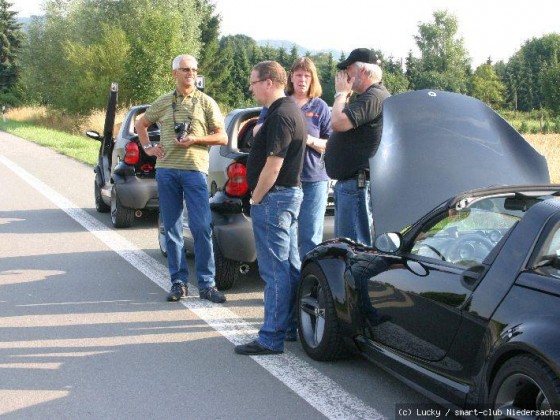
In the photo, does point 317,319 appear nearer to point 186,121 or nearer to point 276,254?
point 276,254

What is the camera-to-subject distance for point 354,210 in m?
5.49

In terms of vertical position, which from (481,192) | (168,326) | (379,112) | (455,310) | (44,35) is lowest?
(168,326)

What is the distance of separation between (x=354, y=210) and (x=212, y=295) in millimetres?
1586

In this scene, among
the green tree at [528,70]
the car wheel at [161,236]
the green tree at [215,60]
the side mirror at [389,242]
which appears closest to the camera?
the side mirror at [389,242]

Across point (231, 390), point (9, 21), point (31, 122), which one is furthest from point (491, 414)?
point (9, 21)

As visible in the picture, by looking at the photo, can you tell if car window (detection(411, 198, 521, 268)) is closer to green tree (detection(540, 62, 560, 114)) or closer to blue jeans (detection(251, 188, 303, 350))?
blue jeans (detection(251, 188, 303, 350))

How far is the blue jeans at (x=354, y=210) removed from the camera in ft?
18.0

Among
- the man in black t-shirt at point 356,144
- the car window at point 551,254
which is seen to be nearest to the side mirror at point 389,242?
the car window at point 551,254

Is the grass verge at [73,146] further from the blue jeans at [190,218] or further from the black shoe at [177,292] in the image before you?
the black shoe at [177,292]

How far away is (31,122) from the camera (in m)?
50.2

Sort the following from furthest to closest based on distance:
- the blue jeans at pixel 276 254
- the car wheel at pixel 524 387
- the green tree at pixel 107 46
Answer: the green tree at pixel 107 46
the blue jeans at pixel 276 254
the car wheel at pixel 524 387

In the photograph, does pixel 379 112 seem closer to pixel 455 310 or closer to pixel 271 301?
pixel 271 301

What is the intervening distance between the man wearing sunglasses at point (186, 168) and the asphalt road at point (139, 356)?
244mm

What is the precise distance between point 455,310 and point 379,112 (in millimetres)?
2135
